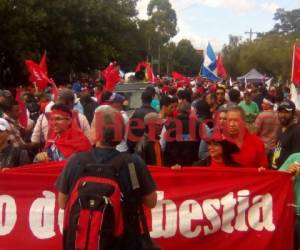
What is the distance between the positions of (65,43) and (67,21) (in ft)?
4.27

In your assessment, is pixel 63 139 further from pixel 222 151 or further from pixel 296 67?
pixel 296 67

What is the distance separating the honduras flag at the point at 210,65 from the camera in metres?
20.6

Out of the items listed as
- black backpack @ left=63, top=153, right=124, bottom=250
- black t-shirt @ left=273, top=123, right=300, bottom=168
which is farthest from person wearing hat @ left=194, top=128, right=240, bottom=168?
black backpack @ left=63, top=153, right=124, bottom=250

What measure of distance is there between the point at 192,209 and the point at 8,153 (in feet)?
5.87

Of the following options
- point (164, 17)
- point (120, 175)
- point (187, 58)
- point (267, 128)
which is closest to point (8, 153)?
Result: point (120, 175)

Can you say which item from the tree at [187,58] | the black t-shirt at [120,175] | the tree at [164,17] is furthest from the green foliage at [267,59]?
the black t-shirt at [120,175]

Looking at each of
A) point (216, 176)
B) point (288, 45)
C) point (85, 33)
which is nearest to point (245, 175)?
point (216, 176)

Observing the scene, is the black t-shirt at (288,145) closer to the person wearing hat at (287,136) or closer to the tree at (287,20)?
the person wearing hat at (287,136)

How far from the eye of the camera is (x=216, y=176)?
18.9 ft

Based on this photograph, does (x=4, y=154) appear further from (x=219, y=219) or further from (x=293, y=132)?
(x=293, y=132)

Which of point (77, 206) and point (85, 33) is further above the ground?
point (85, 33)

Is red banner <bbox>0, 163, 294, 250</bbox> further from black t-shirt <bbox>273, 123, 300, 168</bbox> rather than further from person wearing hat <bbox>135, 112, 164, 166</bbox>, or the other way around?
person wearing hat <bbox>135, 112, 164, 166</bbox>

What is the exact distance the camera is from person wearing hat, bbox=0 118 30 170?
5566mm

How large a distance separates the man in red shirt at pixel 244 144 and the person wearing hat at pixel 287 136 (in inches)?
28.6
